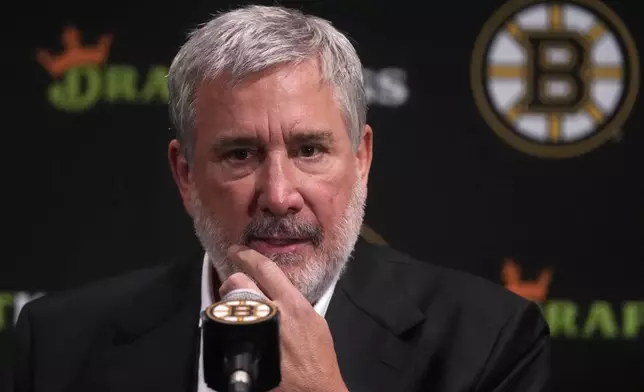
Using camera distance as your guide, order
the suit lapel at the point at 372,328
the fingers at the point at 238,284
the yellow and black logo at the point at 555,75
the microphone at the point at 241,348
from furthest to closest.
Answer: the yellow and black logo at the point at 555,75, the suit lapel at the point at 372,328, the fingers at the point at 238,284, the microphone at the point at 241,348

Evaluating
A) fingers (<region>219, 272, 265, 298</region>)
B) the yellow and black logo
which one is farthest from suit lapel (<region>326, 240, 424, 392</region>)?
the yellow and black logo

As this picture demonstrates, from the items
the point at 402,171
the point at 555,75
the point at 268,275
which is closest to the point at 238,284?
the point at 268,275

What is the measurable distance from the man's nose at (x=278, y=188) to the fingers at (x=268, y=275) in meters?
0.09

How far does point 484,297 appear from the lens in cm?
210

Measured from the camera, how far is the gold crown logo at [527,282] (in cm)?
288

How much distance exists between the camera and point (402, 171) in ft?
9.50

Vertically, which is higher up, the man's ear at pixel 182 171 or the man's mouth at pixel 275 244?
the man's ear at pixel 182 171

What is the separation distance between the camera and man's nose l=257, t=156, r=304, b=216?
1.73 metres

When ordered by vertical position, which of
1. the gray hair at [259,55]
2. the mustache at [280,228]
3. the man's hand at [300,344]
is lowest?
the man's hand at [300,344]

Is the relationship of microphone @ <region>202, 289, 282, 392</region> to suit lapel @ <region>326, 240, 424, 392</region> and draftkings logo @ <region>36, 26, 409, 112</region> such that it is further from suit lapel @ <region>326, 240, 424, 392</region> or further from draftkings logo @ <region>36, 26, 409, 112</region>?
draftkings logo @ <region>36, 26, 409, 112</region>

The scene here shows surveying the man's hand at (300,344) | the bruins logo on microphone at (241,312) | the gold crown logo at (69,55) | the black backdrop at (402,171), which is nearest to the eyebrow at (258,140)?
the man's hand at (300,344)

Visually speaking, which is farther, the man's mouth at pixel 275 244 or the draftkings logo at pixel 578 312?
the draftkings logo at pixel 578 312

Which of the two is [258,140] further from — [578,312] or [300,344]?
[578,312]

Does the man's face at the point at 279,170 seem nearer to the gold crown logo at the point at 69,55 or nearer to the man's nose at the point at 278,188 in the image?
the man's nose at the point at 278,188
